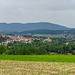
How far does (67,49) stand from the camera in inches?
2800

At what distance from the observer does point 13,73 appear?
12.5 metres

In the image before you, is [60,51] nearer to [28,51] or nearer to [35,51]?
[35,51]

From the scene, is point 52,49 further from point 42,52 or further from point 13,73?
point 13,73

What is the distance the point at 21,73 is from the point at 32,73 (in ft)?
2.58

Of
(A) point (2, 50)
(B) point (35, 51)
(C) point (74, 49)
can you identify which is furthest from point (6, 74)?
(C) point (74, 49)

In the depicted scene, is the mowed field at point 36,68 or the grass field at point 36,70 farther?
the mowed field at point 36,68

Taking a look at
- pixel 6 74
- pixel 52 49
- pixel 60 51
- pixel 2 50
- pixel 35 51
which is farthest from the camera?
pixel 52 49

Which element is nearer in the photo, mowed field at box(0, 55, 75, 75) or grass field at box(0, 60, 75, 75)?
grass field at box(0, 60, 75, 75)

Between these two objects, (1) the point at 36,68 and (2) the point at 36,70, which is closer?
(2) the point at 36,70

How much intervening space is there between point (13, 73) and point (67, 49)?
2373 inches

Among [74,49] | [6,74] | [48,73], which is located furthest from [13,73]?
Result: [74,49]

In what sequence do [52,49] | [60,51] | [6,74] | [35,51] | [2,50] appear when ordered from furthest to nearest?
[52,49] < [60,51] < [35,51] < [2,50] < [6,74]

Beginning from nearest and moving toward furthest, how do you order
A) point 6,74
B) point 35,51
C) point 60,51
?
point 6,74 < point 35,51 < point 60,51

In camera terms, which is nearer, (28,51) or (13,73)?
(13,73)
